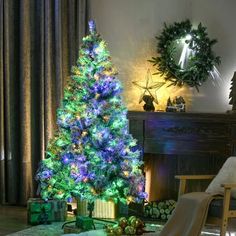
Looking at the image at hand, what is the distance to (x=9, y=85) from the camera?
257 inches

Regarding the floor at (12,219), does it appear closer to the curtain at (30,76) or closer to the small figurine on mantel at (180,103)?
the curtain at (30,76)

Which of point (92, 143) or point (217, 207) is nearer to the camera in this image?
point (217, 207)

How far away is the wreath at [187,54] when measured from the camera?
6.40m

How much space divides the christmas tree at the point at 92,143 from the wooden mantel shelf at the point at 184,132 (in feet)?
1.53

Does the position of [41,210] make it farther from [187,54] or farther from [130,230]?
[187,54]

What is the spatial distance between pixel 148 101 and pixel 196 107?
0.57 m

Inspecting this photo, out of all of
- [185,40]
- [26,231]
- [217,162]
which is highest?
[185,40]

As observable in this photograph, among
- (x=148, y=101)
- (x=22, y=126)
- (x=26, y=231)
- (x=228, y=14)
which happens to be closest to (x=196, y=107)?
(x=148, y=101)

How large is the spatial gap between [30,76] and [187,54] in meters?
1.81

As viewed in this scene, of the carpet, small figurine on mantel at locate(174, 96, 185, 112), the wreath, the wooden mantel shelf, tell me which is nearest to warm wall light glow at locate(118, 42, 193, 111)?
the wreath

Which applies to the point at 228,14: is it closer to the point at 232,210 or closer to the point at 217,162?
the point at 217,162

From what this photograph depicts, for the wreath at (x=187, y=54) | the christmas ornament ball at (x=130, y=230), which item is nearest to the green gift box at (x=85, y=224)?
the christmas ornament ball at (x=130, y=230)

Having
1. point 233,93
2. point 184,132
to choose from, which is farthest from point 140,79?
point 233,93

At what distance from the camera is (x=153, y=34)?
6.73 metres
